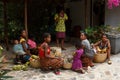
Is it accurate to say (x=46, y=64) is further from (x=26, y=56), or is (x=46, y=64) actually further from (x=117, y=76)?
(x=117, y=76)

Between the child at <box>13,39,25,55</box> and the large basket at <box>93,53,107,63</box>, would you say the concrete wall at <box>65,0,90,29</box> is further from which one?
the child at <box>13,39,25,55</box>

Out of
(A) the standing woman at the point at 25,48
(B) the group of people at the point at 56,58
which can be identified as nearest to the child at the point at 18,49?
(B) the group of people at the point at 56,58

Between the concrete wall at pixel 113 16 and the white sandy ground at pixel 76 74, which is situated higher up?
Result: the concrete wall at pixel 113 16

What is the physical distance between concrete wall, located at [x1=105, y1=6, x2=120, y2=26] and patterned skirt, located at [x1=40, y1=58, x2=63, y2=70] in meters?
4.47

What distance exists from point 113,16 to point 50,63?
4.78 meters

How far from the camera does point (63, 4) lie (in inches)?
550

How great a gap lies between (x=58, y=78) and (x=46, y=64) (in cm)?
56

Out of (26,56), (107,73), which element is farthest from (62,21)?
(107,73)

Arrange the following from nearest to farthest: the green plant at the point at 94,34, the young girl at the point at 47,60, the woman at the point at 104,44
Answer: the young girl at the point at 47,60 → the woman at the point at 104,44 → the green plant at the point at 94,34

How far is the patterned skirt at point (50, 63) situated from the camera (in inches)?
356

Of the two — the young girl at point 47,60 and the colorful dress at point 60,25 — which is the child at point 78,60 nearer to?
the young girl at point 47,60

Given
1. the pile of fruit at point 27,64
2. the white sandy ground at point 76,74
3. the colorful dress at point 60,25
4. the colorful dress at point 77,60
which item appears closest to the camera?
the white sandy ground at point 76,74

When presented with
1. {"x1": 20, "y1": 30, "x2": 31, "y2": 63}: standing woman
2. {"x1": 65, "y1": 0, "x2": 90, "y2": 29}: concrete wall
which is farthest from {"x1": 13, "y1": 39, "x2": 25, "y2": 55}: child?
{"x1": 65, "y1": 0, "x2": 90, "y2": 29}: concrete wall

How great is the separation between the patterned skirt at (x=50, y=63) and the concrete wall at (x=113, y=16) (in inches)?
176
